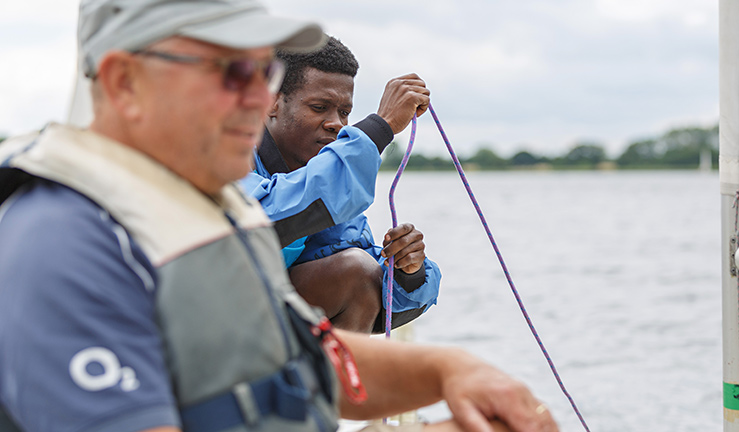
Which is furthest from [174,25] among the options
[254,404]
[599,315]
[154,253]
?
[599,315]

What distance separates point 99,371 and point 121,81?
0.44 m

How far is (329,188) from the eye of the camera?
243 cm

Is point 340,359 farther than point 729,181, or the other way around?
point 729,181

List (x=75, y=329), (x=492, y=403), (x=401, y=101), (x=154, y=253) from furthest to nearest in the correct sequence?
A: (x=401, y=101) → (x=492, y=403) → (x=154, y=253) → (x=75, y=329)

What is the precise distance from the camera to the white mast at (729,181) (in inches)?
121

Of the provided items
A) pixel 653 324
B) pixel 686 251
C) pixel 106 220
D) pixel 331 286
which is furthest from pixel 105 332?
pixel 686 251

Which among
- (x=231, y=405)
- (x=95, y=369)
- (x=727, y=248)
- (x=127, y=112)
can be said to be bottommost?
(x=727, y=248)

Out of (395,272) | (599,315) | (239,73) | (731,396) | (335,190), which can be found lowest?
(599,315)

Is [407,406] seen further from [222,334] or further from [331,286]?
[331,286]

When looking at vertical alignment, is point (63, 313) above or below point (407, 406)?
above

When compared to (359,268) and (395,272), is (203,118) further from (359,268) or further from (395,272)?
(395,272)

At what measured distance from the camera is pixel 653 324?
12.7 m

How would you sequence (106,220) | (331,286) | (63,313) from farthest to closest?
(331,286) → (106,220) → (63,313)

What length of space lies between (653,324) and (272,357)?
12415 mm
